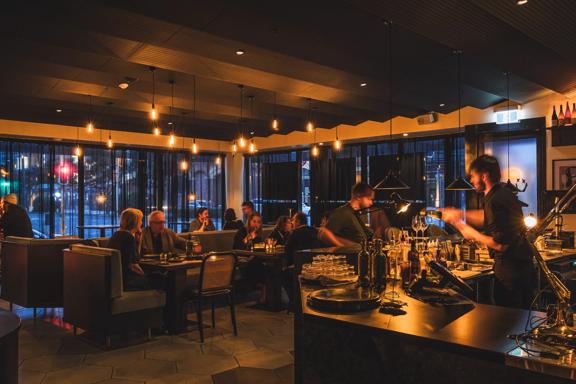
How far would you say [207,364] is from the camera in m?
4.48

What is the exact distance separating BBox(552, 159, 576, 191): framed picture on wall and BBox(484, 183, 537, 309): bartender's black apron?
4.68 metres

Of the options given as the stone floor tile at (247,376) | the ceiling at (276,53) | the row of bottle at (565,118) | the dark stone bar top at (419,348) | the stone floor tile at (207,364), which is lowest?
the stone floor tile at (207,364)

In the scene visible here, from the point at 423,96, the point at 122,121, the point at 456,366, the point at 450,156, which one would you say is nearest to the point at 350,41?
the point at 423,96

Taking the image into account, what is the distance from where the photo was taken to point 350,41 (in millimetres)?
5016

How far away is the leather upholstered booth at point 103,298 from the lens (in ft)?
16.3

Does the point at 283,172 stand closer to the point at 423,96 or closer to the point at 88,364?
the point at 423,96

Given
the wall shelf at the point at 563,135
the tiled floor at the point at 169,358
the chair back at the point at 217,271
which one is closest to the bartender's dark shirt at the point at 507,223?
the tiled floor at the point at 169,358

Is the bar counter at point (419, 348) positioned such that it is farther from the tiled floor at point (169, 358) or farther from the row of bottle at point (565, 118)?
the row of bottle at point (565, 118)

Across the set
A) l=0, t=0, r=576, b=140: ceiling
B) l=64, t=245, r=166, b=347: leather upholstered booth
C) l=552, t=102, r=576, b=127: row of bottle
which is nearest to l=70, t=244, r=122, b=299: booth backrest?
l=64, t=245, r=166, b=347: leather upholstered booth

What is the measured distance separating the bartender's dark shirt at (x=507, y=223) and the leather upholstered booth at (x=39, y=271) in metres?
5.37

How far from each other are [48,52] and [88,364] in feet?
11.0

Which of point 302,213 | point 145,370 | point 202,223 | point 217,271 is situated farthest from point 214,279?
point 202,223

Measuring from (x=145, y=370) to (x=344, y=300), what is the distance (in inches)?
111

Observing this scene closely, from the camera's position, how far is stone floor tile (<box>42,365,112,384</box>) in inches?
161
